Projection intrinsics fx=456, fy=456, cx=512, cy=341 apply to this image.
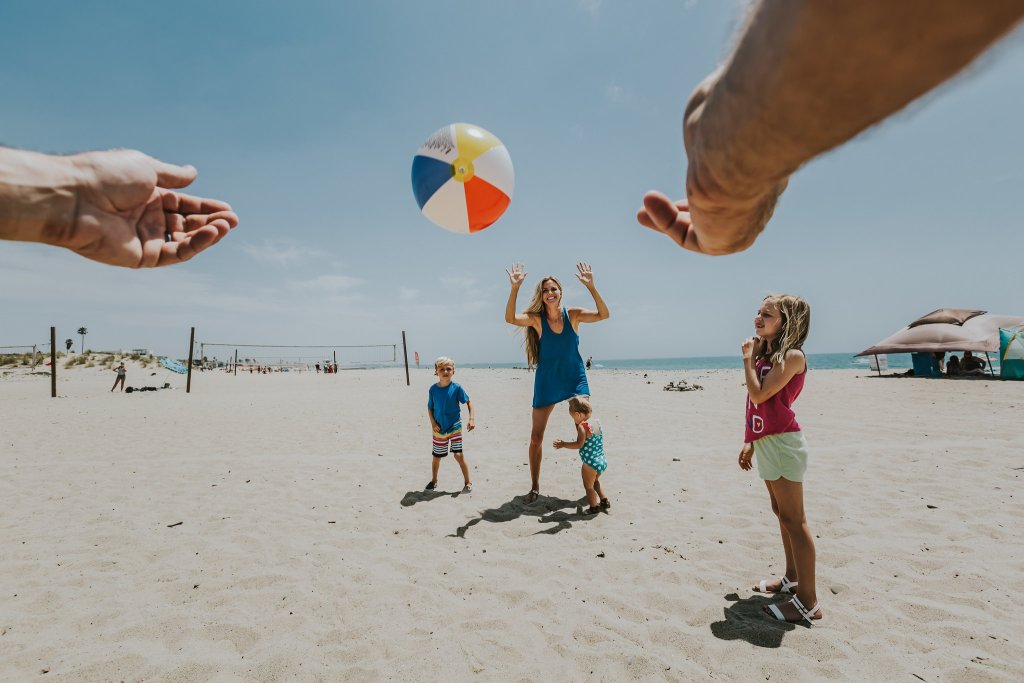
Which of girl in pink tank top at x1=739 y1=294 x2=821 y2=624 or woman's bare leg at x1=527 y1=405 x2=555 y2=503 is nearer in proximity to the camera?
girl in pink tank top at x1=739 y1=294 x2=821 y2=624

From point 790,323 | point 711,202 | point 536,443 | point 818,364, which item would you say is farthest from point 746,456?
point 818,364

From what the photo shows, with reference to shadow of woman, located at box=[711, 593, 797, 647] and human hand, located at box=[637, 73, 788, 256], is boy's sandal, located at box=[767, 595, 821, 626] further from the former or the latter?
human hand, located at box=[637, 73, 788, 256]

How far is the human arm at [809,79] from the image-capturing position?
2.10 feet

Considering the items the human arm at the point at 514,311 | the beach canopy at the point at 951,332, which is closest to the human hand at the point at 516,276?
the human arm at the point at 514,311

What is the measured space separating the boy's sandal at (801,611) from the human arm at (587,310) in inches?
103

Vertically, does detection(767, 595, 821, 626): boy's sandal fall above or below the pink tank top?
below

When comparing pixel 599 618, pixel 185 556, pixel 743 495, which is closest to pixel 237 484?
pixel 185 556

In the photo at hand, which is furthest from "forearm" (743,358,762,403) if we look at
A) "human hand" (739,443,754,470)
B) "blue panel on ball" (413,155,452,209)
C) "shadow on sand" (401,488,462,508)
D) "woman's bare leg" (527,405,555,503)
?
"shadow on sand" (401,488,462,508)

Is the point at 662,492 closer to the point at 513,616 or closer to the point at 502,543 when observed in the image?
the point at 502,543

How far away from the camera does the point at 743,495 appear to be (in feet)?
16.0

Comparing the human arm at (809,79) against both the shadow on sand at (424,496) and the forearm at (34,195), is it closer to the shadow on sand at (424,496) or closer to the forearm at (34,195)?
the forearm at (34,195)

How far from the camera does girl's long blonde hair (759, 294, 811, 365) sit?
2.66 m

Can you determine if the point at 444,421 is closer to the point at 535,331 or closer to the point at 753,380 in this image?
the point at 535,331

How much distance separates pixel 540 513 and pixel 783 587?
215 cm
